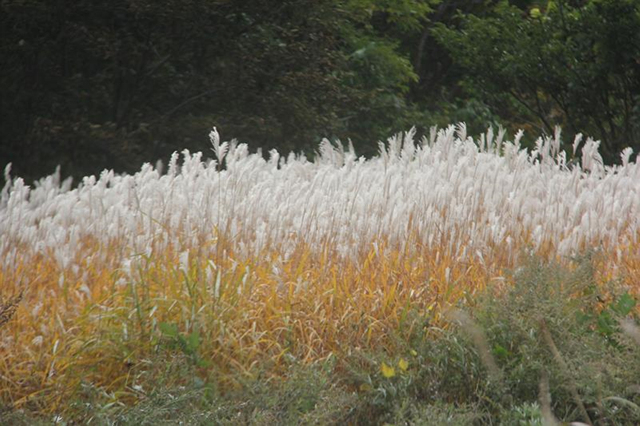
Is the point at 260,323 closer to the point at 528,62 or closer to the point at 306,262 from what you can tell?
the point at 306,262

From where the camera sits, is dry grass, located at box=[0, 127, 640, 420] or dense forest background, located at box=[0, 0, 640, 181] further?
dense forest background, located at box=[0, 0, 640, 181]

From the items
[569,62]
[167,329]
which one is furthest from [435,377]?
[569,62]

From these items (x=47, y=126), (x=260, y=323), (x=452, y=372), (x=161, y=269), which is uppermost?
(x=47, y=126)

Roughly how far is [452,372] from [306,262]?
1.32 meters

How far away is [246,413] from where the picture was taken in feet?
13.5

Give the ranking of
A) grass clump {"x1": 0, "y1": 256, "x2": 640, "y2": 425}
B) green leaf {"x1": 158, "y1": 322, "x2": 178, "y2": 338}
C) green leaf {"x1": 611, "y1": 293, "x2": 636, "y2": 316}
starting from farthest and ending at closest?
green leaf {"x1": 611, "y1": 293, "x2": 636, "y2": 316}, green leaf {"x1": 158, "y1": 322, "x2": 178, "y2": 338}, grass clump {"x1": 0, "y1": 256, "x2": 640, "y2": 425}

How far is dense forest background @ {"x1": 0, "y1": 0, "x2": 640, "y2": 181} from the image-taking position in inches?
377

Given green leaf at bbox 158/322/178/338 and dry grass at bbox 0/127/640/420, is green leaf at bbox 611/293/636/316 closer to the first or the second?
dry grass at bbox 0/127/640/420

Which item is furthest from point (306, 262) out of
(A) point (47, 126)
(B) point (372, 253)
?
(A) point (47, 126)

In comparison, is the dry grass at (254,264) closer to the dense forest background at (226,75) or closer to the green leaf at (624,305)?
the green leaf at (624,305)

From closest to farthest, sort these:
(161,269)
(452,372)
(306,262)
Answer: (452,372) < (161,269) < (306,262)

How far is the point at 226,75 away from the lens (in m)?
10.5

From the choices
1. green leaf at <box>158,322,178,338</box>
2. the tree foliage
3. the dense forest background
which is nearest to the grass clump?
green leaf at <box>158,322,178,338</box>

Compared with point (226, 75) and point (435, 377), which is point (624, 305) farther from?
point (226, 75)
